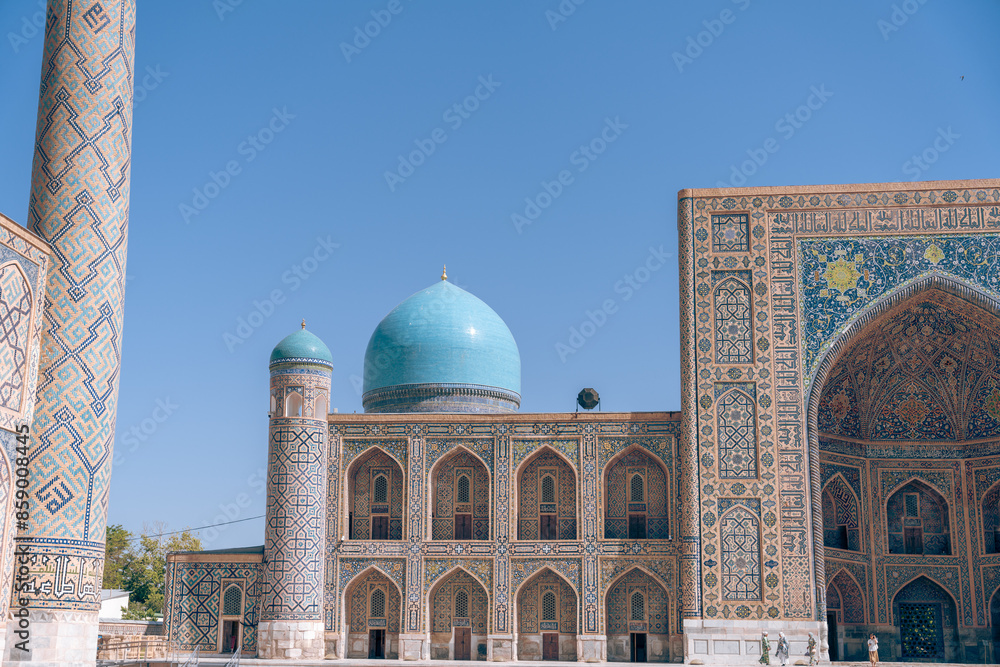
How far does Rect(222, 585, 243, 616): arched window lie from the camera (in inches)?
781

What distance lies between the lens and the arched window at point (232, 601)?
19.8m

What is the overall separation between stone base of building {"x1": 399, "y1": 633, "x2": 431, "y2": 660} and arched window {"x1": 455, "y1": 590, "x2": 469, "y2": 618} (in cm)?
75

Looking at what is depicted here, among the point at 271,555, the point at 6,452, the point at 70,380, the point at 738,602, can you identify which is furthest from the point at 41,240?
the point at 738,602

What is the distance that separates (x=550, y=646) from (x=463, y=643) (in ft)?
5.02

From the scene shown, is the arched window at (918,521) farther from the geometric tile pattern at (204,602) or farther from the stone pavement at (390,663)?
the geometric tile pattern at (204,602)

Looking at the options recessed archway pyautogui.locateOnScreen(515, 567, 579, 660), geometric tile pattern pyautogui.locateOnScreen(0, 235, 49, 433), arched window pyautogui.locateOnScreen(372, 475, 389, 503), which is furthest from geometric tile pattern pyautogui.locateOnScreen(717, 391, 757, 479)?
geometric tile pattern pyautogui.locateOnScreen(0, 235, 49, 433)

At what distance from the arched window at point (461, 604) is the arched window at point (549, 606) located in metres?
1.36

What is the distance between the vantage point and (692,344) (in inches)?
737

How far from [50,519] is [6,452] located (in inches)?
25.3

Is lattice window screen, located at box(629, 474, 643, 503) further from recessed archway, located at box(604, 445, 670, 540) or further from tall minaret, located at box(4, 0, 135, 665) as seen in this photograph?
tall minaret, located at box(4, 0, 135, 665)

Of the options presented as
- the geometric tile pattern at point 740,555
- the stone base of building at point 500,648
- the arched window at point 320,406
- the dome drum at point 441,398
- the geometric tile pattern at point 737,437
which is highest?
the dome drum at point 441,398

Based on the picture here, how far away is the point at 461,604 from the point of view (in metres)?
19.9

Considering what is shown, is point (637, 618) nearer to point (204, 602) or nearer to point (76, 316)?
point (204, 602)

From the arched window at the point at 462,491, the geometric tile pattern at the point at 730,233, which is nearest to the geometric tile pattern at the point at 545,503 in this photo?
the arched window at the point at 462,491
